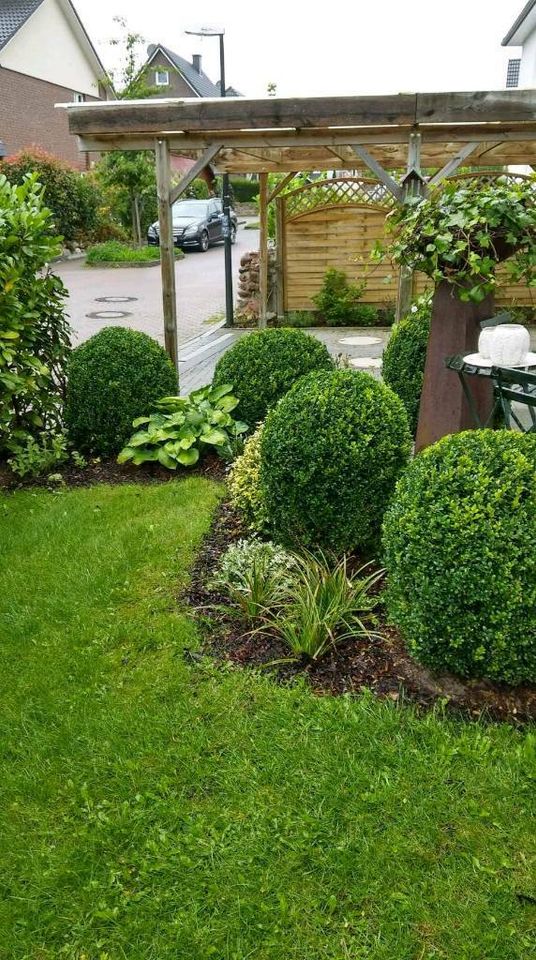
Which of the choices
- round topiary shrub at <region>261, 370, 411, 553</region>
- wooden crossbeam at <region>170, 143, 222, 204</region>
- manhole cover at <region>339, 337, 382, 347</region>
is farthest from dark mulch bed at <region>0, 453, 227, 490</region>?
manhole cover at <region>339, 337, 382, 347</region>

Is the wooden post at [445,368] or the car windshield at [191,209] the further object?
the car windshield at [191,209]

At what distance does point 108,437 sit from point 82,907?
3984mm

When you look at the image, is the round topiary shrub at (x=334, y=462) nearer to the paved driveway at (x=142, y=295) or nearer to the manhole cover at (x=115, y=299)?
the paved driveway at (x=142, y=295)

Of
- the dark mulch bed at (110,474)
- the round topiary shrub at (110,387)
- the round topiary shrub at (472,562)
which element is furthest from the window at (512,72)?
the round topiary shrub at (472,562)

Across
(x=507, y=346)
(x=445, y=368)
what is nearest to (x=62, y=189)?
(x=445, y=368)

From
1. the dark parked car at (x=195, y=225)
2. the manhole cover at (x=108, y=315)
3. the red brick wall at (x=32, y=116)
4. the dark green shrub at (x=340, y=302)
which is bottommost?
the manhole cover at (x=108, y=315)

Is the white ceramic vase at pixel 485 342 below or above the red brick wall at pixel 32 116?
below

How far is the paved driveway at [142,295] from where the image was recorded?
13.1m

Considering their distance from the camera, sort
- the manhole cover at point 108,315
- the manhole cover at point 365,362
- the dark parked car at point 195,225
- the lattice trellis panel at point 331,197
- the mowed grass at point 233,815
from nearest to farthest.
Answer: the mowed grass at point 233,815 < the manhole cover at point 365,362 < the lattice trellis panel at point 331,197 < the manhole cover at point 108,315 < the dark parked car at point 195,225

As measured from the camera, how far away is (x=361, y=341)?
442 inches

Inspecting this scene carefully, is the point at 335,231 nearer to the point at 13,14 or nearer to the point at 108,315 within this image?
the point at 108,315

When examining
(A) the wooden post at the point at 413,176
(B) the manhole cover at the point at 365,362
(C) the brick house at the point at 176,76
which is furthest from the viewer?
(C) the brick house at the point at 176,76

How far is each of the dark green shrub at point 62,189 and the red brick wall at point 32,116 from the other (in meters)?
3.34

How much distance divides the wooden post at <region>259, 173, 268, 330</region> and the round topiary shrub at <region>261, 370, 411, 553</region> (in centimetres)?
778
